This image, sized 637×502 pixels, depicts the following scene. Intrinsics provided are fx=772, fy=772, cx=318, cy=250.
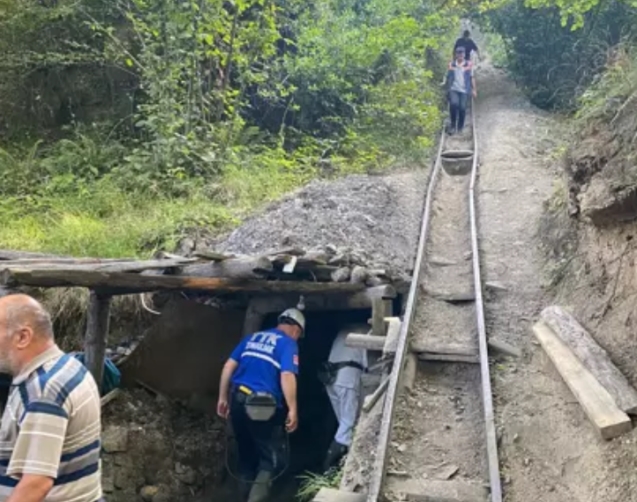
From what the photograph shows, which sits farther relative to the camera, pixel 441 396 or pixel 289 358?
pixel 289 358

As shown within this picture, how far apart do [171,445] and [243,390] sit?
1.44 metres

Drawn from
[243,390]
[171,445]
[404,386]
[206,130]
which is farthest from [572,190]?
[206,130]

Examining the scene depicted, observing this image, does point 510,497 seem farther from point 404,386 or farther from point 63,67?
point 63,67

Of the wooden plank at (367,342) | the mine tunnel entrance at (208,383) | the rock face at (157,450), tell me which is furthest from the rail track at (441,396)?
the rock face at (157,450)

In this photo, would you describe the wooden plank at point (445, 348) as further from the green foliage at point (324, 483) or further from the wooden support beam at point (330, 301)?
the green foliage at point (324, 483)

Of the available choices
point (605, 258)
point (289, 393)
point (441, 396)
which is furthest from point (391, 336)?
point (605, 258)

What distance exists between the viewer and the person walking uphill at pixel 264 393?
761cm

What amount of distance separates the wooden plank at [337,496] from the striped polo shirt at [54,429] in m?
1.98

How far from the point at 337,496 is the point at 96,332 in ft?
9.72

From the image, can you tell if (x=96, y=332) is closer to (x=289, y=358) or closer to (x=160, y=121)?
(x=289, y=358)

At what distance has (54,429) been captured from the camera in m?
3.26

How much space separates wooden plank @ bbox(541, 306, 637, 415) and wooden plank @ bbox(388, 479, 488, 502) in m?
1.20

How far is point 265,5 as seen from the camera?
14.1 meters

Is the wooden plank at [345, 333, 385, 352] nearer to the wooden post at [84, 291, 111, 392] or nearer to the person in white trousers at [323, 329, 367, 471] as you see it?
the person in white trousers at [323, 329, 367, 471]
